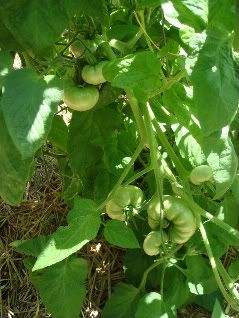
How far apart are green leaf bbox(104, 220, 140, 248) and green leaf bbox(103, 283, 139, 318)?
292 millimetres

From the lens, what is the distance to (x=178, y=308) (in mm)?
1311

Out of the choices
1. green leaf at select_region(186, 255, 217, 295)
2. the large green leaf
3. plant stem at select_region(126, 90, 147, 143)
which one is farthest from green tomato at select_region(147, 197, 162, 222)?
the large green leaf

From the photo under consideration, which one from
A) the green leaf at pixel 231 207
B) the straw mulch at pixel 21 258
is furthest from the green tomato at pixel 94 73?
the straw mulch at pixel 21 258

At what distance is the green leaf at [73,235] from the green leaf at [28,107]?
0.77 feet

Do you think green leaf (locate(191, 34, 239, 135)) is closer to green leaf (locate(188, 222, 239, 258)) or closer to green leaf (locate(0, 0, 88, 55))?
green leaf (locate(0, 0, 88, 55))

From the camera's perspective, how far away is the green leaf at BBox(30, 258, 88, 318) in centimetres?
112

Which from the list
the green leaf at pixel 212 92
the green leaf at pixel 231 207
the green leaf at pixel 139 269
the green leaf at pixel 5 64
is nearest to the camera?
the green leaf at pixel 212 92

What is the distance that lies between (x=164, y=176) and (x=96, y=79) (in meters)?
0.25

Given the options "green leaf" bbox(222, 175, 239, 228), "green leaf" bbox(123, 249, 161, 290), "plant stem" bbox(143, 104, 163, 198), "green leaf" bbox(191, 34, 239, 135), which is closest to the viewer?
"green leaf" bbox(191, 34, 239, 135)

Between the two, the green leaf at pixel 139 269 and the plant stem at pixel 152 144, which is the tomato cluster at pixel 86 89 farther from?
the green leaf at pixel 139 269

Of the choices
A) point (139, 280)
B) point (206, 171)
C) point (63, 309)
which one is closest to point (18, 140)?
point (206, 171)

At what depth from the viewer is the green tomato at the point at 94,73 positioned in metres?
0.92

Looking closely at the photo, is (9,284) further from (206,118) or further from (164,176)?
(206,118)

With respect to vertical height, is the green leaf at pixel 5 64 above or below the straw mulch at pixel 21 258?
above
